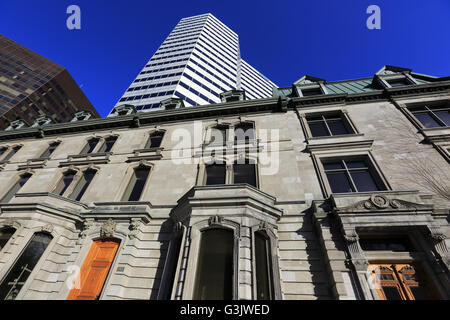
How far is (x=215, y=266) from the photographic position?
22.4 ft

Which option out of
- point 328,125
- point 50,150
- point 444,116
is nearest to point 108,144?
point 50,150

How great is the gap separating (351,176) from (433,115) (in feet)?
25.2

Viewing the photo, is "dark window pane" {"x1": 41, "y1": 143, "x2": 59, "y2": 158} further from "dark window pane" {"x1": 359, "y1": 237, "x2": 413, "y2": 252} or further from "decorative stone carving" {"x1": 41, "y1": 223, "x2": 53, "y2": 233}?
"dark window pane" {"x1": 359, "y1": 237, "x2": 413, "y2": 252}

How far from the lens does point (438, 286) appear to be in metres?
6.08

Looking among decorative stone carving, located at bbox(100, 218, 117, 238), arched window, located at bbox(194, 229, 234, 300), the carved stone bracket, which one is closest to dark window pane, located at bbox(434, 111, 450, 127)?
the carved stone bracket

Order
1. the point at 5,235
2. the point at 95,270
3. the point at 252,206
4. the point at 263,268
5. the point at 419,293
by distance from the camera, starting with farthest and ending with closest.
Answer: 1. the point at 5,235
2. the point at 95,270
3. the point at 252,206
4. the point at 263,268
5. the point at 419,293

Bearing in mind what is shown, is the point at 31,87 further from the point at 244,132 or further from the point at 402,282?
the point at 402,282

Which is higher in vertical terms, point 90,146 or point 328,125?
point 90,146

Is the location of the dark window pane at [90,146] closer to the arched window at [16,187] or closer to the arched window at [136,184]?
the arched window at [16,187]

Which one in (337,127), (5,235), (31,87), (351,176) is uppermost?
(31,87)

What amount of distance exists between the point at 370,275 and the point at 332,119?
10.1 metres

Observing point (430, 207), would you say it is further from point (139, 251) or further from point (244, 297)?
point (139, 251)

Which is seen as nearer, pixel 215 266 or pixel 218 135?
pixel 215 266

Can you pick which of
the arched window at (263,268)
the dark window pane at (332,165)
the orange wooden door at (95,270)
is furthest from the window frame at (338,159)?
the orange wooden door at (95,270)
